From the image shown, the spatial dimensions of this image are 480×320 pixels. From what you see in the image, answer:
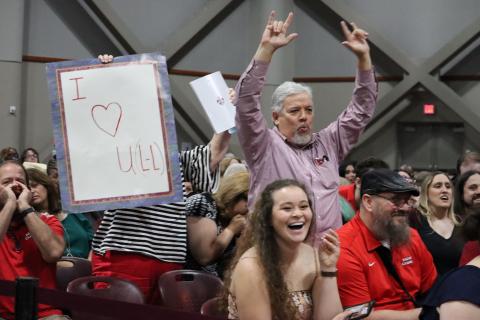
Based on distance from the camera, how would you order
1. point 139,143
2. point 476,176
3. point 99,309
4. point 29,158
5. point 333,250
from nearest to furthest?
1. point 99,309
2. point 333,250
3. point 139,143
4. point 476,176
5. point 29,158

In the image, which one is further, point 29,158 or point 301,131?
point 29,158

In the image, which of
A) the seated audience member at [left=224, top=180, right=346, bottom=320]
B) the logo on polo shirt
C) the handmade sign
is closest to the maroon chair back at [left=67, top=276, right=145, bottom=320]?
the handmade sign

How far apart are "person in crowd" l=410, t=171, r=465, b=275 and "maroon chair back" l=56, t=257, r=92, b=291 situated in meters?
2.10

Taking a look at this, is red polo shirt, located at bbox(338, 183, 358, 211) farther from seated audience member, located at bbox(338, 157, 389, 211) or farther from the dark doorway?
the dark doorway

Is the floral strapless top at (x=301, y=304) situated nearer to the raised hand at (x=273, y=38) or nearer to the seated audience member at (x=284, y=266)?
the seated audience member at (x=284, y=266)

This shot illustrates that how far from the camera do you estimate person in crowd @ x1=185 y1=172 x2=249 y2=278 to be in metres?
4.25

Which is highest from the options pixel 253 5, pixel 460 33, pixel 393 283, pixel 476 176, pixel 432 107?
pixel 253 5

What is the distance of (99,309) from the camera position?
9.64ft

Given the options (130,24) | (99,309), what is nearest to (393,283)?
(99,309)

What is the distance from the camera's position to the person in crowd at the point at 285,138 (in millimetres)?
3703

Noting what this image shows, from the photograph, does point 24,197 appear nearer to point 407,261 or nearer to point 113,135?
point 113,135

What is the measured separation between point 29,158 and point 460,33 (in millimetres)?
7177

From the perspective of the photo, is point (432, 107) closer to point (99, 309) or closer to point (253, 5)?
point (253, 5)

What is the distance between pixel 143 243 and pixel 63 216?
1027mm
